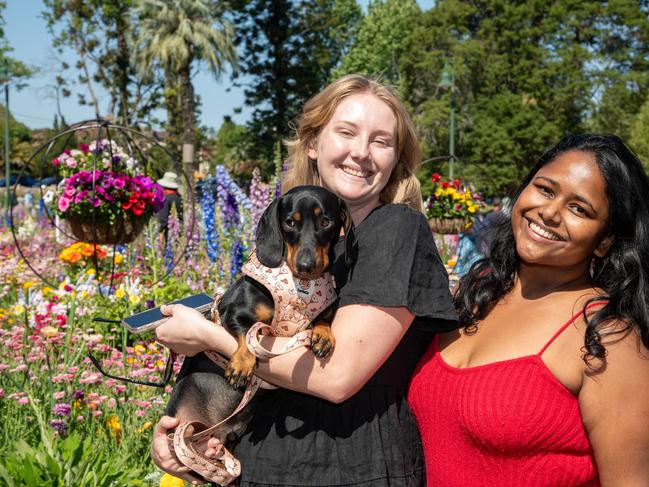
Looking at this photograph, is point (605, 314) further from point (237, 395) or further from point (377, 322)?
point (237, 395)

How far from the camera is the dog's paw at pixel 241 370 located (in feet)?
6.46

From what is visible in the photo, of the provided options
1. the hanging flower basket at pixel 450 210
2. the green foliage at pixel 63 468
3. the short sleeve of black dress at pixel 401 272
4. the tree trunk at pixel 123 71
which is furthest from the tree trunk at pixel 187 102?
the short sleeve of black dress at pixel 401 272

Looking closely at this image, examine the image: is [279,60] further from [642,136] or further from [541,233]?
[541,233]

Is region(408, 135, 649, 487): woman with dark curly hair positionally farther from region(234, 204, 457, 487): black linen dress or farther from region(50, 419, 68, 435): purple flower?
region(50, 419, 68, 435): purple flower

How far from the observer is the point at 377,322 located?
6.32ft

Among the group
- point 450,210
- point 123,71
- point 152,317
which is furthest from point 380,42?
point 152,317

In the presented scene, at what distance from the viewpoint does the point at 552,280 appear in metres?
2.13

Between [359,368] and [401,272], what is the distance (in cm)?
31

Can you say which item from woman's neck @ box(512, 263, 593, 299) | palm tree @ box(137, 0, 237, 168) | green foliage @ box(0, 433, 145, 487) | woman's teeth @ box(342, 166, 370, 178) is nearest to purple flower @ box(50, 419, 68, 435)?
green foliage @ box(0, 433, 145, 487)

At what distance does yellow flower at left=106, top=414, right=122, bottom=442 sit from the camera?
340 centimetres

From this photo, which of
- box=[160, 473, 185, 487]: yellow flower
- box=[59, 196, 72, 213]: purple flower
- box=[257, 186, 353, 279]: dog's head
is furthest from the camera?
box=[59, 196, 72, 213]: purple flower

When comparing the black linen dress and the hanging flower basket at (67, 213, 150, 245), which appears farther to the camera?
the hanging flower basket at (67, 213, 150, 245)

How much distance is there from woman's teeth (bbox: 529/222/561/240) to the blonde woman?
314 millimetres

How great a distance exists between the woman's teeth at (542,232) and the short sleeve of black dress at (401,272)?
306 mm
